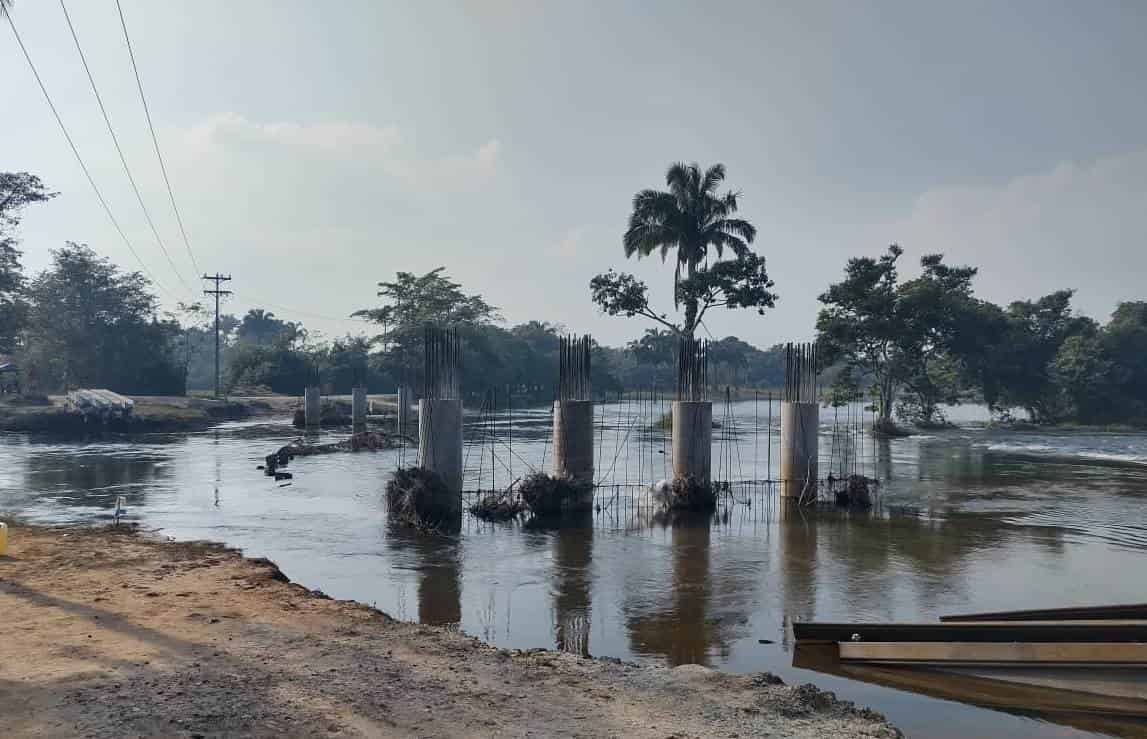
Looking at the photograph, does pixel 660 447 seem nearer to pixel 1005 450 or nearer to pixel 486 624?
pixel 1005 450

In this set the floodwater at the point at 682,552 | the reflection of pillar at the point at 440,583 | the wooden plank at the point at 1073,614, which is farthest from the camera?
the reflection of pillar at the point at 440,583

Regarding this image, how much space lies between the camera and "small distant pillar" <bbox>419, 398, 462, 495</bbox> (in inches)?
672

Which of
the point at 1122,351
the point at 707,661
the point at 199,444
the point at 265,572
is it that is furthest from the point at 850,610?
the point at 1122,351

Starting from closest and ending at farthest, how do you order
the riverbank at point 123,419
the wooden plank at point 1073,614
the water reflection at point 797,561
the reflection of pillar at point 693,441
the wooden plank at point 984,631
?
the wooden plank at point 984,631 → the wooden plank at point 1073,614 → the water reflection at point 797,561 → the reflection of pillar at point 693,441 → the riverbank at point 123,419

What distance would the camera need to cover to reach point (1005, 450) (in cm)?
3759

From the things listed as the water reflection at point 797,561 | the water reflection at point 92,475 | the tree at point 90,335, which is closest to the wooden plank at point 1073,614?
the water reflection at point 797,561

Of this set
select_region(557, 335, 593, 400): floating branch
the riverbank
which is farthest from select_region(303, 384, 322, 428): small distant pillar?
select_region(557, 335, 593, 400): floating branch

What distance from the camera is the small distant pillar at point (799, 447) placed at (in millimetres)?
20375

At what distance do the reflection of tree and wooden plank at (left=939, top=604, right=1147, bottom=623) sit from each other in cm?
603

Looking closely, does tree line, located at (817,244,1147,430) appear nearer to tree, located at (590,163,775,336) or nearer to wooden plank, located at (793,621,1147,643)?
tree, located at (590,163,775,336)

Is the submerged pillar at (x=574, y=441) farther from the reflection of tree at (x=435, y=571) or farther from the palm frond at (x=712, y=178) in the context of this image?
the palm frond at (x=712, y=178)

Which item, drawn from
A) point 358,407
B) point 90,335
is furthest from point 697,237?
point 90,335

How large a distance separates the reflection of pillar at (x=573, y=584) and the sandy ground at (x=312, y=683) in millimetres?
1217

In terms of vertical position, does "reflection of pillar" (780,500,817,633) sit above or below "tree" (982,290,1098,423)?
below
